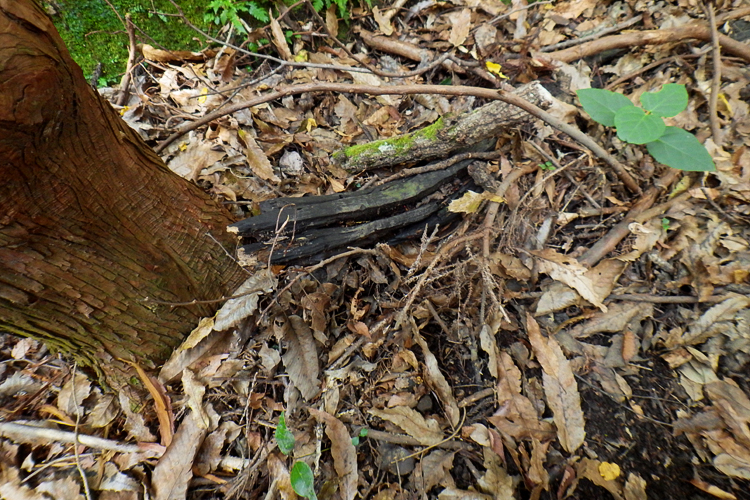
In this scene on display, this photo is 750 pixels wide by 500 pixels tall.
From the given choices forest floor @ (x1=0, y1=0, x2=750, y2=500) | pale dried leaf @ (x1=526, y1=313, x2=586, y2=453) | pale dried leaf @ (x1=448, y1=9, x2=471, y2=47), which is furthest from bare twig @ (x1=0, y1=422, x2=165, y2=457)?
pale dried leaf @ (x1=448, y1=9, x2=471, y2=47)

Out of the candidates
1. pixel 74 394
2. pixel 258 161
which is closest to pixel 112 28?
pixel 258 161

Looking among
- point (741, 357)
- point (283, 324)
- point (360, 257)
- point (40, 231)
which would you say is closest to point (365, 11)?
point (360, 257)

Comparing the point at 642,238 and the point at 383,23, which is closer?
the point at 642,238

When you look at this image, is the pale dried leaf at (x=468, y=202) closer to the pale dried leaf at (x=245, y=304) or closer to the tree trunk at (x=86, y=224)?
the pale dried leaf at (x=245, y=304)

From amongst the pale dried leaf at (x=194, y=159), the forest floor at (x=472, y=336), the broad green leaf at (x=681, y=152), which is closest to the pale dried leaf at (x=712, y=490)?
the forest floor at (x=472, y=336)

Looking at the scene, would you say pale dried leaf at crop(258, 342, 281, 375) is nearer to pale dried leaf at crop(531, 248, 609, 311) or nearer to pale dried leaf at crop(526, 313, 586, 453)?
pale dried leaf at crop(526, 313, 586, 453)

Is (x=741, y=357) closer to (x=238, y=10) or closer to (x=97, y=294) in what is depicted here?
(x=97, y=294)

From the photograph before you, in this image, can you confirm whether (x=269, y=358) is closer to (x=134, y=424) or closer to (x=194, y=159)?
(x=134, y=424)
